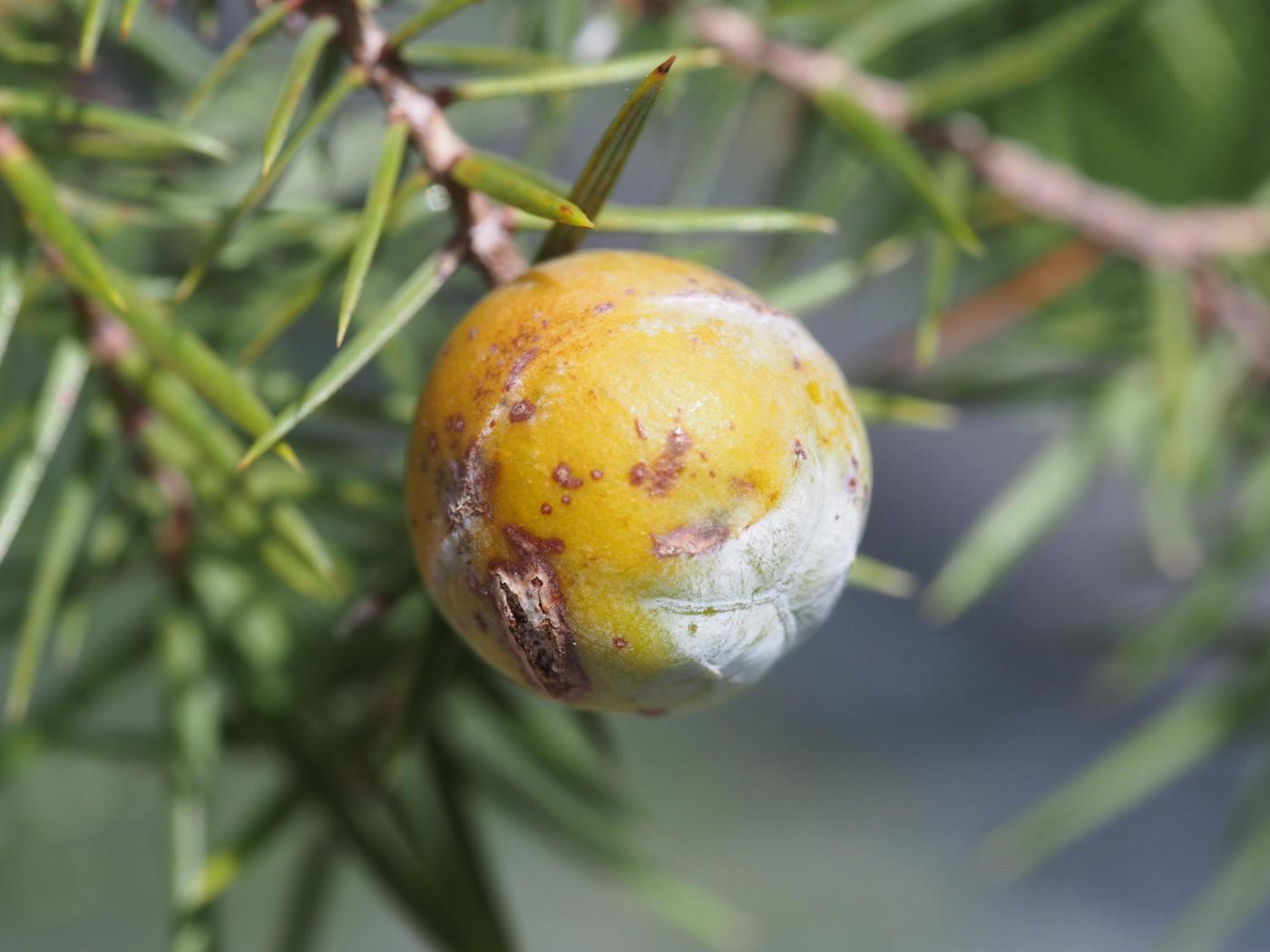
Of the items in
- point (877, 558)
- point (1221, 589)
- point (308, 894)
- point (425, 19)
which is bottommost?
point (877, 558)

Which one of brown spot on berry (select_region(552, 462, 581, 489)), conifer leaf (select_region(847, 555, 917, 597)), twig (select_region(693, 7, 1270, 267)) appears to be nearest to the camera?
brown spot on berry (select_region(552, 462, 581, 489))

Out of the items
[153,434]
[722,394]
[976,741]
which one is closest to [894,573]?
[722,394]

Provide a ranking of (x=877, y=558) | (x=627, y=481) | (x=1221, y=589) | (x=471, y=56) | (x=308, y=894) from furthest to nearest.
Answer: (x=877, y=558), (x=1221, y=589), (x=308, y=894), (x=471, y=56), (x=627, y=481)

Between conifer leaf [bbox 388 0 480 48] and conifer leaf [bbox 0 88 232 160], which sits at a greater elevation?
conifer leaf [bbox 388 0 480 48]

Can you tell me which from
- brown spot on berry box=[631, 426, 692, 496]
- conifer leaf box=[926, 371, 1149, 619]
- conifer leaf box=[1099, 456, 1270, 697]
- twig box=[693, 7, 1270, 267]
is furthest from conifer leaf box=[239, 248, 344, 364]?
conifer leaf box=[1099, 456, 1270, 697]

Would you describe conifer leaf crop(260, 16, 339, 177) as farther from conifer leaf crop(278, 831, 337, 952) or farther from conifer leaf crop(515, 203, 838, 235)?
conifer leaf crop(278, 831, 337, 952)

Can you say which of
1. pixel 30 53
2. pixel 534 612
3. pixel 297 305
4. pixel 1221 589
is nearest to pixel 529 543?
pixel 534 612

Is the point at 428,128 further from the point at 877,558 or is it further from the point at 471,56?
the point at 877,558
